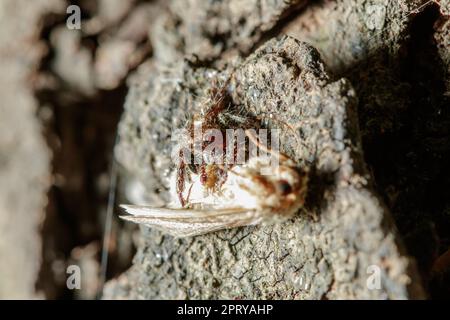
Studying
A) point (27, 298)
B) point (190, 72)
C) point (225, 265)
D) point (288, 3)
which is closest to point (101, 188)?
point (27, 298)

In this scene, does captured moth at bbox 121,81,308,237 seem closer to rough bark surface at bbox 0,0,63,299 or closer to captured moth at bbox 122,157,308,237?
captured moth at bbox 122,157,308,237

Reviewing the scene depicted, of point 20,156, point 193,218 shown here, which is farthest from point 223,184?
point 20,156

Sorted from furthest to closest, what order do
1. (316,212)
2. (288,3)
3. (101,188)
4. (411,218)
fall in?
(101,188)
(288,3)
(411,218)
(316,212)

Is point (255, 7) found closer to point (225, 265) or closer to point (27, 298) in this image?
→ point (225, 265)

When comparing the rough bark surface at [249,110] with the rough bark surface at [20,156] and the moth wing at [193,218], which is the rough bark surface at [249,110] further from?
the moth wing at [193,218]

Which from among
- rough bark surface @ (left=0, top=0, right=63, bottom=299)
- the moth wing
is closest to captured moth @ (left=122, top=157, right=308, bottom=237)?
the moth wing

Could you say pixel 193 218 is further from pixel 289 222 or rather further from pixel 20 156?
pixel 20 156
